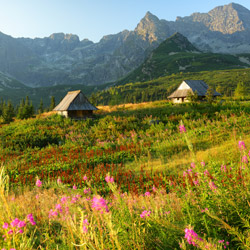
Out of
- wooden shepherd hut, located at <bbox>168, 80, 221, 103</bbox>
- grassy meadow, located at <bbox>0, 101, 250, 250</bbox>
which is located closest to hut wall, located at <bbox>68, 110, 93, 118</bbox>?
grassy meadow, located at <bbox>0, 101, 250, 250</bbox>

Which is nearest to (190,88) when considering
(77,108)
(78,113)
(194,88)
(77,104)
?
(194,88)

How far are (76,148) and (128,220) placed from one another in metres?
13.1

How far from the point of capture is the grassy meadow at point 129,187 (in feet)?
6.13

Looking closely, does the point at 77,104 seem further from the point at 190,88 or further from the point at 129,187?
the point at 129,187

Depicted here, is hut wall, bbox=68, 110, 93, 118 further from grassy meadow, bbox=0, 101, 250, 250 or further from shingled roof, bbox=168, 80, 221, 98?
shingled roof, bbox=168, 80, 221, 98

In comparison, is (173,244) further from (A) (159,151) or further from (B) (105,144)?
(B) (105,144)

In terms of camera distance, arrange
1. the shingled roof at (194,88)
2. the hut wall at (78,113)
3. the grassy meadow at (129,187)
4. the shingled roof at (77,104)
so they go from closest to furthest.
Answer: the grassy meadow at (129,187)
the shingled roof at (77,104)
the hut wall at (78,113)
the shingled roof at (194,88)

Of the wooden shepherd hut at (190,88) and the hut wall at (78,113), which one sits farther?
the wooden shepherd hut at (190,88)

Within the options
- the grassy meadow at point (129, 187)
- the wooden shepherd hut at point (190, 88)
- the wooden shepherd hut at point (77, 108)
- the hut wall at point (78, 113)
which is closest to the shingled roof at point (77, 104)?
the wooden shepherd hut at point (77, 108)

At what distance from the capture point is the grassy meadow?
6.13 ft

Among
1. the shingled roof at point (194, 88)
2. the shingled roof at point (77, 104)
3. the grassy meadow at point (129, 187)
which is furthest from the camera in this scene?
the shingled roof at point (194, 88)

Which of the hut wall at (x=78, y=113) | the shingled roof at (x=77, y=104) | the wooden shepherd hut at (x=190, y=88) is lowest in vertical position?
the hut wall at (x=78, y=113)

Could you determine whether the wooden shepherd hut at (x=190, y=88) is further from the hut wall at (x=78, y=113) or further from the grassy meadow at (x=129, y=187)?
the hut wall at (x=78, y=113)

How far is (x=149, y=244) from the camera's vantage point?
7.10ft
